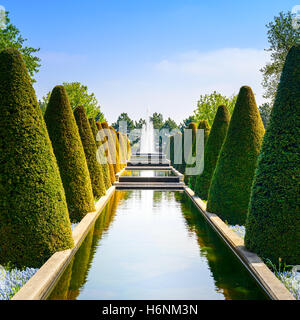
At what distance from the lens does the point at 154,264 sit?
25.1 ft

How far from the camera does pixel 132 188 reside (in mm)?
21422

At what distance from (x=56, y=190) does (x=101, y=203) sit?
6626 millimetres

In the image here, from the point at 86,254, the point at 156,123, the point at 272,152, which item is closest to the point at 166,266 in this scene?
the point at 86,254

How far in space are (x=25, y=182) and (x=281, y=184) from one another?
16.0 ft

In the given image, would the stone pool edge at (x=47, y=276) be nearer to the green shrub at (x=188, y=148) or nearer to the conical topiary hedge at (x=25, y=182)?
the conical topiary hedge at (x=25, y=182)

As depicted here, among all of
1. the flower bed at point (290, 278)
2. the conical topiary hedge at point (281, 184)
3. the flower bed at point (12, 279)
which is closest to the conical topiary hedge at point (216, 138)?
the conical topiary hedge at point (281, 184)

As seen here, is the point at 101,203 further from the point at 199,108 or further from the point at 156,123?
the point at 156,123

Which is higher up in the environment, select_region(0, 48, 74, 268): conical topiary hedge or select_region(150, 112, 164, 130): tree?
select_region(150, 112, 164, 130): tree

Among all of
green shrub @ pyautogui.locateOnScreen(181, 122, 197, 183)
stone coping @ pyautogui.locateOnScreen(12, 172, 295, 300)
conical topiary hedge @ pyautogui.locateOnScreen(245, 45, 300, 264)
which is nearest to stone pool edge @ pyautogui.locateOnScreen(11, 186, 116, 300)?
stone coping @ pyautogui.locateOnScreen(12, 172, 295, 300)

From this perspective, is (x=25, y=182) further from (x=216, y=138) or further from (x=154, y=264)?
(x=216, y=138)

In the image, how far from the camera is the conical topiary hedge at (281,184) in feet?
23.2

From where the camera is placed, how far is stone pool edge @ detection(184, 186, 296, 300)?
19.0ft

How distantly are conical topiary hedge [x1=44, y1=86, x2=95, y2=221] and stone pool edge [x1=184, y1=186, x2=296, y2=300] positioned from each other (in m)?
4.13

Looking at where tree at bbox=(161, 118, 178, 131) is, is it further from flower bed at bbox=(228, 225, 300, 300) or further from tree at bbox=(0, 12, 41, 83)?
flower bed at bbox=(228, 225, 300, 300)
